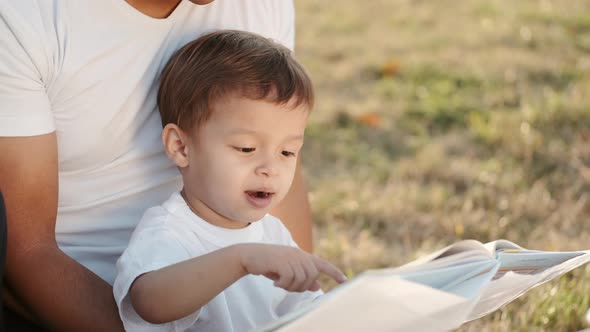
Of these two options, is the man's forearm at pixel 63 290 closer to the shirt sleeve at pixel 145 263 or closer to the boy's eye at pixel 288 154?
the shirt sleeve at pixel 145 263

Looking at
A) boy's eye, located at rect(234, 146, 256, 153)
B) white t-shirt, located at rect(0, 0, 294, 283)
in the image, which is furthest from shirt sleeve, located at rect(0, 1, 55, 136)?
boy's eye, located at rect(234, 146, 256, 153)

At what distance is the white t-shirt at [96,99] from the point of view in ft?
6.47

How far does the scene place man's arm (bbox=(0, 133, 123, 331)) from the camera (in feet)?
6.49

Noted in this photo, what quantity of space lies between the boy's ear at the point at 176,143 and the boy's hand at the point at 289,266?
1.65 feet

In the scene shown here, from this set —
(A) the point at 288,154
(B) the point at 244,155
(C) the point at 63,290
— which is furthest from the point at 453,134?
(C) the point at 63,290

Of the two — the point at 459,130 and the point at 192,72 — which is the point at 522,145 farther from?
the point at 192,72

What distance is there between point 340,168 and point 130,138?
6.64 ft

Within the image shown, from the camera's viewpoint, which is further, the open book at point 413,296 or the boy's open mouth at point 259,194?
the boy's open mouth at point 259,194

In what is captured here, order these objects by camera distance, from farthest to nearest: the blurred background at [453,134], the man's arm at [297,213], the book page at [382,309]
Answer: the blurred background at [453,134] → the man's arm at [297,213] → the book page at [382,309]

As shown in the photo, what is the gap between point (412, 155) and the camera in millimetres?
4277

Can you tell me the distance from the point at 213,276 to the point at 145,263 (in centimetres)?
21

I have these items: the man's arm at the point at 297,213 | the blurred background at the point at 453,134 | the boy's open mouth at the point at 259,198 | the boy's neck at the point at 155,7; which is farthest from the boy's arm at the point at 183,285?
the blurred background at the point at 453,134

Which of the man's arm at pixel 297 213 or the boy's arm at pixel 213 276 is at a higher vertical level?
the boy's arm at pixel 213 276

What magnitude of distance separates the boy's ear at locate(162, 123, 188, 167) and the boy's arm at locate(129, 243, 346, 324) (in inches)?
14.2
